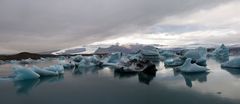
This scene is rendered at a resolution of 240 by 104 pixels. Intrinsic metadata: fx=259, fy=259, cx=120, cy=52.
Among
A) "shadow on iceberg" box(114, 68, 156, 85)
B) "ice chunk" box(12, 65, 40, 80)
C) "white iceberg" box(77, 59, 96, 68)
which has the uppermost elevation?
"ice chunk" box(12, 65, 40, 80)

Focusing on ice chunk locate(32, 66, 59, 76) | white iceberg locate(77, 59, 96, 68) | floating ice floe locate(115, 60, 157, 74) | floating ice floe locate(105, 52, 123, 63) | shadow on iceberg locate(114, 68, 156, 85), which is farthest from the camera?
floating ice floe locate(105, 52, 123, 63)

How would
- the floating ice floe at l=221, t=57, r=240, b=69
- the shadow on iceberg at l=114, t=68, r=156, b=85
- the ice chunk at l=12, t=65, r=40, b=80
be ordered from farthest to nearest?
the floating ice floe at l=221, t=57, r=240, b=69
the ice chunk at l=12, t=65, r=40, b=80
the shadow on iceberg at l=114, t=68, r=156, b=85

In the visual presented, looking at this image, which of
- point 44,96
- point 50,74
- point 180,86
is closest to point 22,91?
point 44,96

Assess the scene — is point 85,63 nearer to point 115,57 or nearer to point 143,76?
point 115,57

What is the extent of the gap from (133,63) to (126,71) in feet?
4.42

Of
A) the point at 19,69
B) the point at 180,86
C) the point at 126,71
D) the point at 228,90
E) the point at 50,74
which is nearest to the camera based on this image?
the point at 228,90

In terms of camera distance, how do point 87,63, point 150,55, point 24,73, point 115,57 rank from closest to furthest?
1. point 24,73
2. point 87,63
3. point 115,57
4. point 150,55

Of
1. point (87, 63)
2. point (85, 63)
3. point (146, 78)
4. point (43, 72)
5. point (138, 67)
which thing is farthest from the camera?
point (87, 63)

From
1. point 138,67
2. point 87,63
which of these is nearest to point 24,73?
point 138,67

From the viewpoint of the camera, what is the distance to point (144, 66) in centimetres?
1714

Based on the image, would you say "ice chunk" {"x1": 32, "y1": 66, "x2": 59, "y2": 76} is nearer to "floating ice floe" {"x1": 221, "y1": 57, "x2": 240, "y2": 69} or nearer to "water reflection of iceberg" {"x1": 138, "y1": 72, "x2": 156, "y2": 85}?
"water reflection of iceberg" {"x1": 138, "y1": 72, "x2": 156, "y2": 85}

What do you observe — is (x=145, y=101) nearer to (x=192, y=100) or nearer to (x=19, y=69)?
(x=192, y=100)

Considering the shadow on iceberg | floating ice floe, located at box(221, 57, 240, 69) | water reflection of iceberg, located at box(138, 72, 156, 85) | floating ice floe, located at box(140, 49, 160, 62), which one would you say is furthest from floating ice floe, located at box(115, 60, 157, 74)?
floating ice floe, located at box(140, 49, 160, 62)

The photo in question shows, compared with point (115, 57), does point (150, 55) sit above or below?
Answer: below
